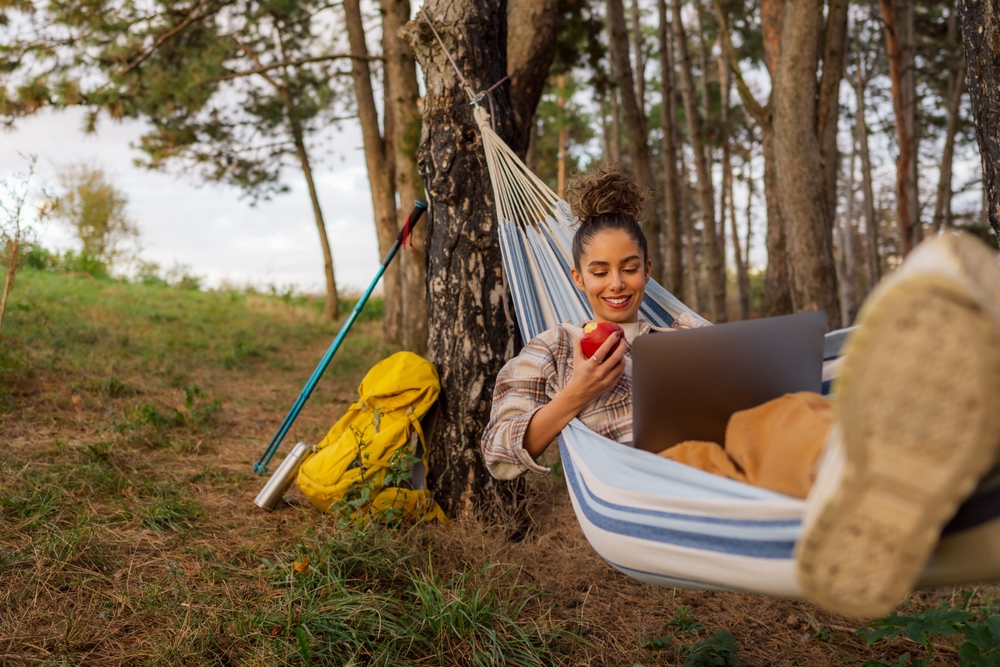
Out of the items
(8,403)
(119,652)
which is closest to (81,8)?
(8,403)

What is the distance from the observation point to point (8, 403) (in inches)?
117

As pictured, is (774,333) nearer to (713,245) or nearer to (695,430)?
(695,430)

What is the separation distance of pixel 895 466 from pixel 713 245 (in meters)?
6.25

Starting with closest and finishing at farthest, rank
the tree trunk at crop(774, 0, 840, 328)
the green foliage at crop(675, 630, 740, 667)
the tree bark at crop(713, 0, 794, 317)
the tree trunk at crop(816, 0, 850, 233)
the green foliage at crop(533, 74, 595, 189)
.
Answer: the green foliage at crop(675, 630, 740, 667), the tree trunk at crop(774, 0, 840, 328), the tree trunk at crop(816, 0, 850, 233), the tree bark at crop(713, 0, 794, 317), the green foliage at crop(533, 74, 595, 189)

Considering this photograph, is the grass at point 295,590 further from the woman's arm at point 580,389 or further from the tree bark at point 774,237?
the tree bark at point 774,237

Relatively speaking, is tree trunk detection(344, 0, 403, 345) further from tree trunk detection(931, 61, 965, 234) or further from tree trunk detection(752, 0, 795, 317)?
tree trunk detection(931, 61, 965, 234)

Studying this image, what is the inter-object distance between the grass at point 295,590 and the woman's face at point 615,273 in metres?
0.77

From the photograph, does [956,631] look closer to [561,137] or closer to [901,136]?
[901,136]

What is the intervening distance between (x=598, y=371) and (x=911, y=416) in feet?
2.54

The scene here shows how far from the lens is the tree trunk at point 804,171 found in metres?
3.75

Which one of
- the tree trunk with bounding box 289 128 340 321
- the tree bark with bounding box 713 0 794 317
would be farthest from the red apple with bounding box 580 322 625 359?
the tree trunk with bounding box 289 128 340 321

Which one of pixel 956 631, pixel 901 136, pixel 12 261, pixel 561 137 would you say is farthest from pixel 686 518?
pixel 561 137

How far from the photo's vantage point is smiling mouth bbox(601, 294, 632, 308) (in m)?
1.64

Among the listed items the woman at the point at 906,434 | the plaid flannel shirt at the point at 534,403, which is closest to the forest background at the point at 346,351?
the plaid flannel shirt at the point at 534,403
